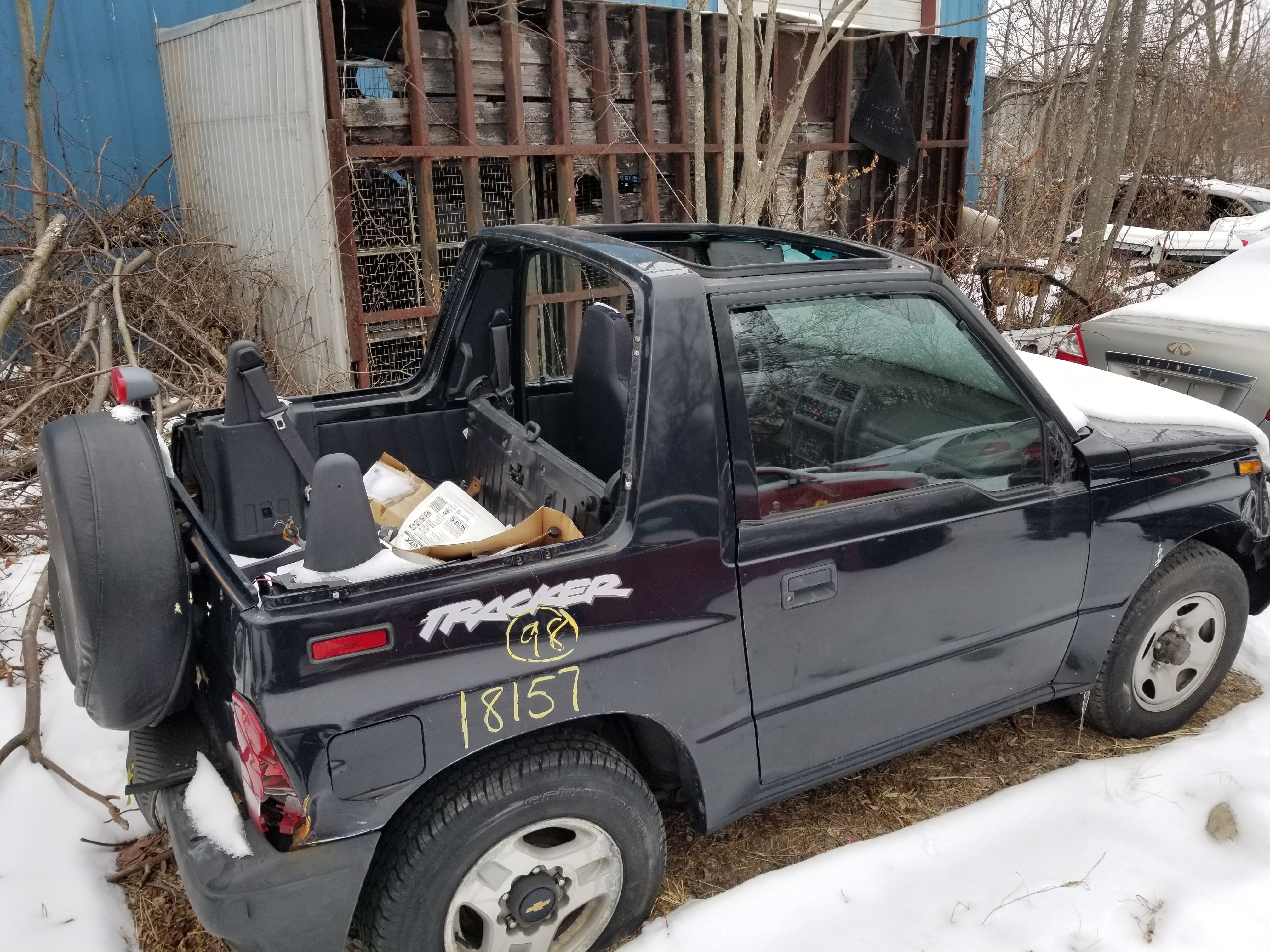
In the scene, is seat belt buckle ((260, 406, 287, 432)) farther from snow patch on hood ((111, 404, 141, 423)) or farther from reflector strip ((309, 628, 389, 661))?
reflector strip ((309, 628, 389, 661))

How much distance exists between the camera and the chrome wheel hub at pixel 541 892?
2338 millimetres

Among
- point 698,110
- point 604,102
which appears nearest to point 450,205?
point 604,102

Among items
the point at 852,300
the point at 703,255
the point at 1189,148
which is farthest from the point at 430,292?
the point at 1189,148

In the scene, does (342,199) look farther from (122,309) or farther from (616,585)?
(616,585)

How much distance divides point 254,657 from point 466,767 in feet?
1.91

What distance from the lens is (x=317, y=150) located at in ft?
19.5

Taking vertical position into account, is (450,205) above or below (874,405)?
above

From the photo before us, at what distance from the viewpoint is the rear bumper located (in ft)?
6.75

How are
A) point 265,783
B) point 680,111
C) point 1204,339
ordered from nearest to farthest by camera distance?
1. point 265,783
2. point 1204,339
3. point 680,111

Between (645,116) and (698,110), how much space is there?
1.20 metres

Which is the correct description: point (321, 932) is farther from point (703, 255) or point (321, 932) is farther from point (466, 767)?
point (703, 255)

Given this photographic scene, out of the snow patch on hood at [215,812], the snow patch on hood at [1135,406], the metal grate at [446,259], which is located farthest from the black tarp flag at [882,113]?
the snow patch on hood at [215,812]

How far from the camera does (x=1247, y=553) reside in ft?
11.6

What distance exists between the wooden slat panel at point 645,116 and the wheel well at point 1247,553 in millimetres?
4887
